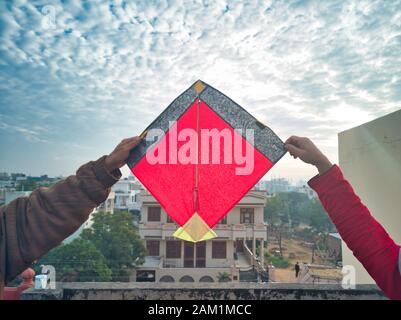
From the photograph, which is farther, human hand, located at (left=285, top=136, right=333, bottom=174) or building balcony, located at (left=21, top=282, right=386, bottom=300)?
building balcony, located at (left=21, top=282, right=386, bottom=300)

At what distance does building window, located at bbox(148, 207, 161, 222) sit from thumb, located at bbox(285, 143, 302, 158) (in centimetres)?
1049

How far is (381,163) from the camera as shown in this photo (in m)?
2.39

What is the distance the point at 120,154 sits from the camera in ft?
4.02

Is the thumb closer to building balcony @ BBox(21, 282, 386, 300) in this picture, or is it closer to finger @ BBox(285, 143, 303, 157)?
finger @ BBox(285, 143, 303, 157)

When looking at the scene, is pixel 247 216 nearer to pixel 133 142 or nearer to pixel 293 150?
pixel 293 150

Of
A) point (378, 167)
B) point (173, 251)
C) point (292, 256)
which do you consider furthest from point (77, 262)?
point (292, 256)

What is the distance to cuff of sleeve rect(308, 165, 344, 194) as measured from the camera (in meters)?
1.11

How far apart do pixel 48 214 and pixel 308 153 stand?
113 centimetres

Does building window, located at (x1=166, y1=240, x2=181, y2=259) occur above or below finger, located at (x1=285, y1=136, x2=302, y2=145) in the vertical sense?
below

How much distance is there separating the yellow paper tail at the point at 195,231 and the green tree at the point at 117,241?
9.23 m

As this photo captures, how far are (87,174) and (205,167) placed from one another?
2.16ft

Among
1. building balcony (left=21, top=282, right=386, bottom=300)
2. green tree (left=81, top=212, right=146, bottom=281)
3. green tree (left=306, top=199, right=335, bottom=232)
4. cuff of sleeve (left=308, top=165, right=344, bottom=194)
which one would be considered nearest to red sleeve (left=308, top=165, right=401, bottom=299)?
cuff of sleeve (left=308, top=165, right=344, bottom=194)

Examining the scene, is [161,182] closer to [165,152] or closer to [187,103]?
[165,152]
